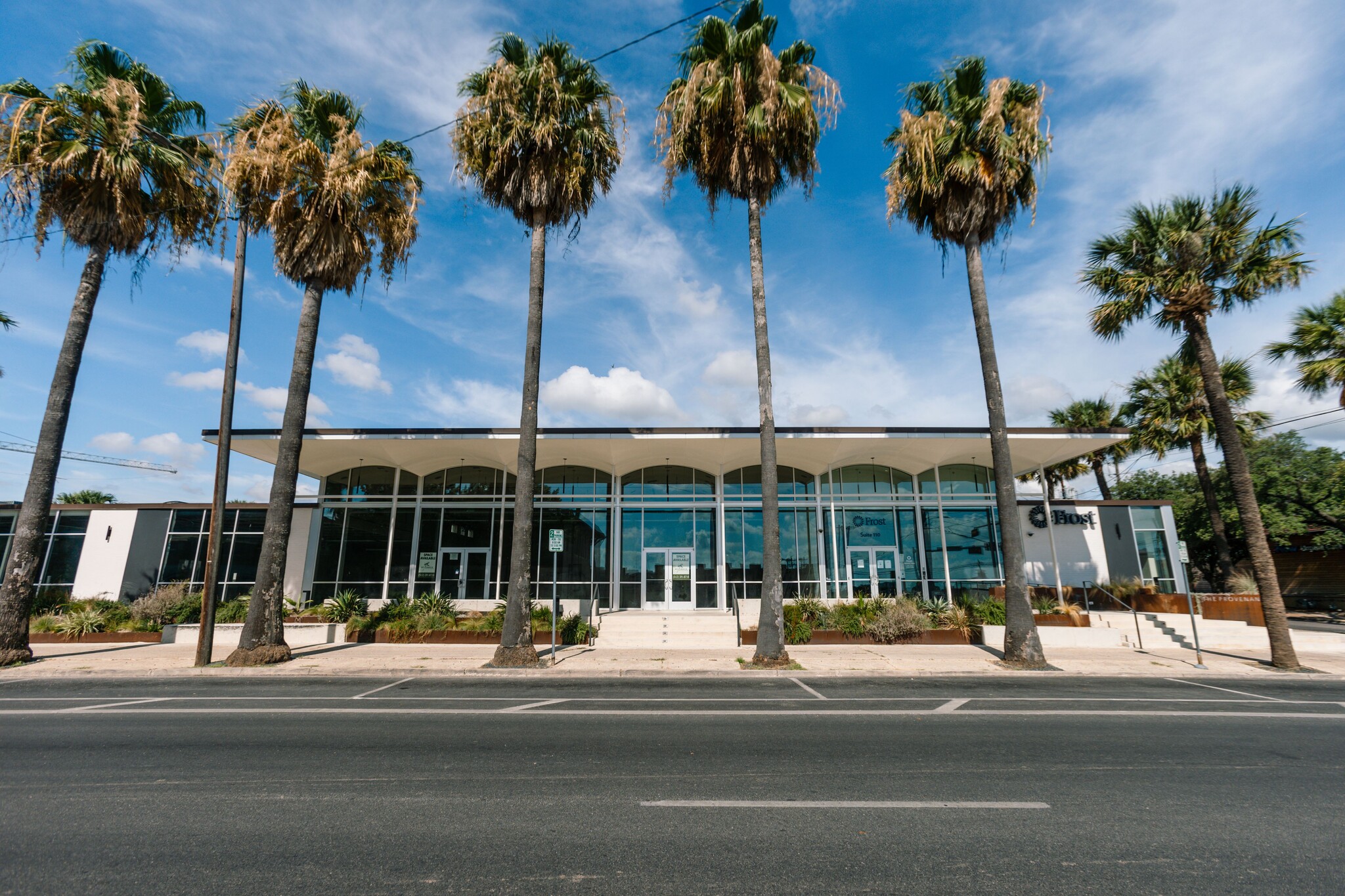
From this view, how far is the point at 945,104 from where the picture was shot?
1466 centimetres

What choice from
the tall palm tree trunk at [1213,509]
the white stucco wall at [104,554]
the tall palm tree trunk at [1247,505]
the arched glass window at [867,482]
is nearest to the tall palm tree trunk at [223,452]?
the white stucco wall at [104,554]

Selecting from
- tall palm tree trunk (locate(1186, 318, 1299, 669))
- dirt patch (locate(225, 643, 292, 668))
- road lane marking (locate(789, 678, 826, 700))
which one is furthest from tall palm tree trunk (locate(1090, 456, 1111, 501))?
dirt patch (locate(225, 643, 292, 668))

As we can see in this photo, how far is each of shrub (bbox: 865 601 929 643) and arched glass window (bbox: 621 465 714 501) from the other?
8219 mm

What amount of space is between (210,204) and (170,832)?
54.0 feet

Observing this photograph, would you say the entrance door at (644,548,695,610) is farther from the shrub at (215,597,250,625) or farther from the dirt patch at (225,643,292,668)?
the shrub at (215,597,250,625)

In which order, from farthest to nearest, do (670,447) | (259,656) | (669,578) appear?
(669,578)
(670,447)
(259,656)

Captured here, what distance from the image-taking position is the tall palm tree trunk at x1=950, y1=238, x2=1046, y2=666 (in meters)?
13.1

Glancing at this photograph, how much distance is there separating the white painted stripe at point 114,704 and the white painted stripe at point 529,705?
5698 millimetres

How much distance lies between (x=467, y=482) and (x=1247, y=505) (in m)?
23.6

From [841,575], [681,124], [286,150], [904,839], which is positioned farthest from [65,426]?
[841,575]

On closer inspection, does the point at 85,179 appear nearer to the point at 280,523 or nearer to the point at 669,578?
the point at 280,523

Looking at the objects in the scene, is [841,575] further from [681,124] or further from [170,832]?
[170,832]

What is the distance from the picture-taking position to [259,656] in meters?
13.2

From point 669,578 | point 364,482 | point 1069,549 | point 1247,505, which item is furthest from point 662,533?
point 1247,505
